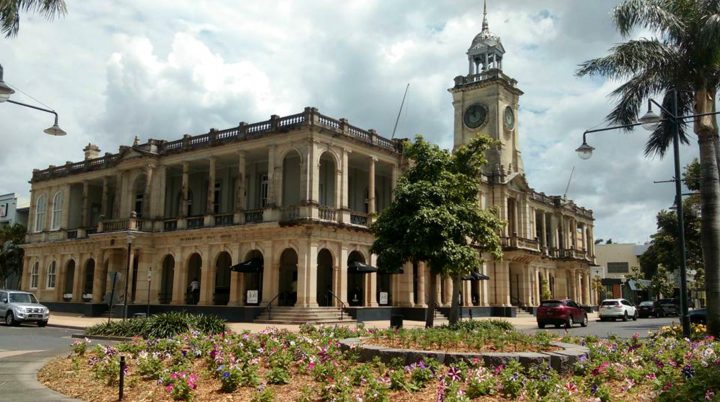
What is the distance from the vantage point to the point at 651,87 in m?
20.8

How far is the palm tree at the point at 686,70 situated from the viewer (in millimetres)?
18094

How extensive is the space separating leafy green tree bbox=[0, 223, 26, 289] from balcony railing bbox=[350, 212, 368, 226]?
105 feet

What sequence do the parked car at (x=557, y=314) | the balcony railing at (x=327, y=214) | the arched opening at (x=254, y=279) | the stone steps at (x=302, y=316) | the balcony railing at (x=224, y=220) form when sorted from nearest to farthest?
1. the stone steps at (x=302, y=316)
2. the parked car at (x=557, y=314)
3. the balcony railing at (x=327, y=214)
4. the arched opening at (x=254, y=279)
5. the balcony railing at (x=224, y=220)

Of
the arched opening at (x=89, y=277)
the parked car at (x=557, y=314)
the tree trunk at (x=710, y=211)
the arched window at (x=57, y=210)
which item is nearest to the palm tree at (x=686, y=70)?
the tree trunk at (x=710, y=211)

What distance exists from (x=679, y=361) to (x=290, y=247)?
23403mm

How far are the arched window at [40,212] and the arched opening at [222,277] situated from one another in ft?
59.0

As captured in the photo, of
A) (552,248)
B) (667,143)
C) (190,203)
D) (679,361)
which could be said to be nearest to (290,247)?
(190,203)

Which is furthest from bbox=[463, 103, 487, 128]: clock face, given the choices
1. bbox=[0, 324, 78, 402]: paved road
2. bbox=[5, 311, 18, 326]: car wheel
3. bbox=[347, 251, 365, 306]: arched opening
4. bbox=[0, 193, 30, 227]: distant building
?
bbox=[0, 193, 30, 227]: distant building

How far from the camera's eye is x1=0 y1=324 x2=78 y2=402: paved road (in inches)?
391

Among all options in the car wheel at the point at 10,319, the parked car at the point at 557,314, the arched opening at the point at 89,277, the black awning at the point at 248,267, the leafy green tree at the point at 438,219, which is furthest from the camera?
the arched opening at the point at 89,277

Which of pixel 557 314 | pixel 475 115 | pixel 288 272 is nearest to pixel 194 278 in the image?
pixel 288 272

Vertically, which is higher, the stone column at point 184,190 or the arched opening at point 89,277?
the stone column at point 184,190

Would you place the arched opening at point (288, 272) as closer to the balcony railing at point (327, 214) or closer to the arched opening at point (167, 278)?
the balcony railing at point (327, 214)

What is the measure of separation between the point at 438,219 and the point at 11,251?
140 ft
